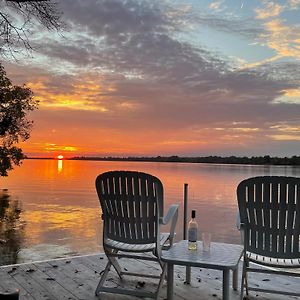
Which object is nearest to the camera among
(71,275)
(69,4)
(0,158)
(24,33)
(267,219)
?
(267,219)

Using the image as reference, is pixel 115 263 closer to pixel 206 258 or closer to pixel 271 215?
pixel 206 258

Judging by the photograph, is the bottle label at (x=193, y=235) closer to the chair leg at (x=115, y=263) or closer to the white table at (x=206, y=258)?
the white table at (x=206, y=258)

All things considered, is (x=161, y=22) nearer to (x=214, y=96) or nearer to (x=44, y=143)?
(x=214, y=96)

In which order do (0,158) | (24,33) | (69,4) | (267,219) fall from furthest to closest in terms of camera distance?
(0,158), (69,4), (24,33), (267,219)

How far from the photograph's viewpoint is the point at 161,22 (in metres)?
10.5

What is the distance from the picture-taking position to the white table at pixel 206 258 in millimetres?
2996

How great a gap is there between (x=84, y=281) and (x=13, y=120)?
49.0 feet

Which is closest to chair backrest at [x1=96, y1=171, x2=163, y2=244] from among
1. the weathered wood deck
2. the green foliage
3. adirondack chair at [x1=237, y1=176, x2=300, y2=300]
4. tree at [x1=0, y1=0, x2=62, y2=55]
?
the weathered wood deck

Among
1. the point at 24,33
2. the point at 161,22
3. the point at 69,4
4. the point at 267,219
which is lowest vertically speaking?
the point at 267,219

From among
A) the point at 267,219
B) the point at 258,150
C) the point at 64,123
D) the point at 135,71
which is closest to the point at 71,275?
the point at 267,219

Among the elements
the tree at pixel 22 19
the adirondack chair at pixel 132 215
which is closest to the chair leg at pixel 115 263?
the adirondack chair at pixel 132 215

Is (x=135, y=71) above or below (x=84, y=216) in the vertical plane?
above

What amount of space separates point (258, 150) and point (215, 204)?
4.04m

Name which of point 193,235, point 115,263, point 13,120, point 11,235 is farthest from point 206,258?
point 13,120
